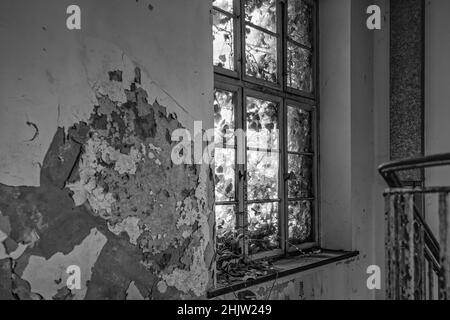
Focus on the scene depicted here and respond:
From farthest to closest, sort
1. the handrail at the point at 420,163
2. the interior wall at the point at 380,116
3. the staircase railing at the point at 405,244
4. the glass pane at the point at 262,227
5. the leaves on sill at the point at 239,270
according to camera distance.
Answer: the interior wall at the point at 380,116
the glass pane at the point at 262,227
the leaves on sill at the point at 239,270
the staircase railing at the point at 405,244
the handrail at the point at 420,163

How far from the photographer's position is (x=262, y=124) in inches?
121

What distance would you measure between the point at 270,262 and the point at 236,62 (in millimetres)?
1384

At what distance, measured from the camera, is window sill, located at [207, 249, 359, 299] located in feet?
7.68

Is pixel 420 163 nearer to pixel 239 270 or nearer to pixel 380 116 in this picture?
pixel 239 270

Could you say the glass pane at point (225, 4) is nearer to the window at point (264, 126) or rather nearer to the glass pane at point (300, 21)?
the window at point (264, 126)

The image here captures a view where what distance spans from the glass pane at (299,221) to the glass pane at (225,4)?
5.00 ft

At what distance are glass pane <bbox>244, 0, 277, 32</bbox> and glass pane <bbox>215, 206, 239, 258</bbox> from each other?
1.33 m

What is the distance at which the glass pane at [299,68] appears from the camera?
3408 mm

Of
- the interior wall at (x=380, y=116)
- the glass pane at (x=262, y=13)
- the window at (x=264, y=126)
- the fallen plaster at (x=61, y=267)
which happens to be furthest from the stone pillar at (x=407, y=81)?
the fallen plaster at (x=61, y=267)

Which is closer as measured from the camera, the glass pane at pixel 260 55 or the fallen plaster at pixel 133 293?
the fallen plaster at pixel 133 293

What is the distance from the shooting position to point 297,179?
136 inches

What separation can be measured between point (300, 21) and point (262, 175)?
1.38m

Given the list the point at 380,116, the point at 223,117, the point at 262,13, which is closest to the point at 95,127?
the point at 223,117
